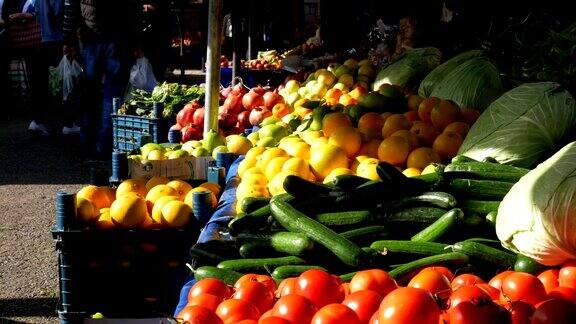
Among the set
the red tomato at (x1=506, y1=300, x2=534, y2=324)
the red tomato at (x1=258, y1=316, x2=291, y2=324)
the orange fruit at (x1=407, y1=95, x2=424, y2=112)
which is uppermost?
the orange fruit at (x1=407, y1=95, x2=424, y2=112)

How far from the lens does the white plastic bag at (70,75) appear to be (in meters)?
10.7

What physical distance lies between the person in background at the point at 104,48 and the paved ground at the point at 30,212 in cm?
62

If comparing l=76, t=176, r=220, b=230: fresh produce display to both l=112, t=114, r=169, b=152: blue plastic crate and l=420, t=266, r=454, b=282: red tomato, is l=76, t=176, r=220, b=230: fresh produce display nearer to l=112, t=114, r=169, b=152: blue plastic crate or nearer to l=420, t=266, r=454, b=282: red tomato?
l=420, t=266, r=454, b=282: red tomato

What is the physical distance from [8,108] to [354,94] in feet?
29.7

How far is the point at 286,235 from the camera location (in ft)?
10.2

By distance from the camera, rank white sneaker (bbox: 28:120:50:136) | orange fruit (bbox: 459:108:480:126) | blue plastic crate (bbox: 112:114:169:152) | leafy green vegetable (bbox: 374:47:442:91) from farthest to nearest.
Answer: white sneaker (bbox: 28:120:50:136), blue plastic crate (bbox: 112:114:169:152), leafy green vegetable (bbox: 374:47:442:91), orange fruit (bbox: 459:108:480:126)

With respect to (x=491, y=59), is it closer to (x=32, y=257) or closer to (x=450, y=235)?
(x=450, y=235)

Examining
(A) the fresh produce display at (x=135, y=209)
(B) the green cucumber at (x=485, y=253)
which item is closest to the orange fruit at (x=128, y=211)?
(A) the fresh produce display at (x=135, y=209)

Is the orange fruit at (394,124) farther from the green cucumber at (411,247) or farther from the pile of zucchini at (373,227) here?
the green cucumber at (411,247)

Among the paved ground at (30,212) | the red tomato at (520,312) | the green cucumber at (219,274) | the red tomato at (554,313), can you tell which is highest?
the red tomato at (554,313)

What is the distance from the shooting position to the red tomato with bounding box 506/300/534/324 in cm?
210

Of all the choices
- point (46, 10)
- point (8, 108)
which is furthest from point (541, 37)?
point (8, 108)

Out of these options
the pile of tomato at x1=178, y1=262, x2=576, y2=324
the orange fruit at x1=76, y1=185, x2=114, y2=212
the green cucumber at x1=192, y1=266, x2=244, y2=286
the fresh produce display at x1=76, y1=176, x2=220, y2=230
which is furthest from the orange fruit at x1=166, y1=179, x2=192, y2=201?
the pile of tomato at x1=178, y1=262, x2=576, y2=324

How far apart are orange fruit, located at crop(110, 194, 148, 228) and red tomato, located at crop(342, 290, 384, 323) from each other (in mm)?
1997
